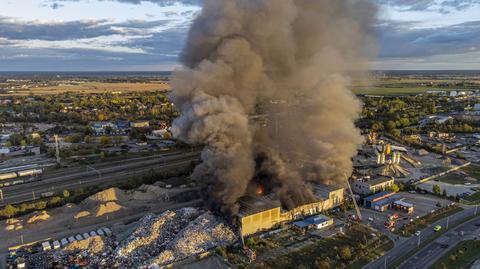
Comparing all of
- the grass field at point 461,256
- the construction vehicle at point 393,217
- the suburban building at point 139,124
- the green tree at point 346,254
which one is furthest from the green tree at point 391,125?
the green tree at point 346,254

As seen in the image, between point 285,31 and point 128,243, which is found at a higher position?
point 285,31

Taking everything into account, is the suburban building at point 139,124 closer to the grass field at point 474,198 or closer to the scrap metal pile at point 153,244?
the scrap metal pile at point 153,244

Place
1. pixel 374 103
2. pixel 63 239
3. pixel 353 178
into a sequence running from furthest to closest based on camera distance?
pixel 374 103, pixel 353 178, pixel 63 239

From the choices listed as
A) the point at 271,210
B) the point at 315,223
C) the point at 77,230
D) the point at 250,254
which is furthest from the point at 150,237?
the point at 315,223

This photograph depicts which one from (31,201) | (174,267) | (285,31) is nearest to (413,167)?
(285,31)

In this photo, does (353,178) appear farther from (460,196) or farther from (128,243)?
(128,243)

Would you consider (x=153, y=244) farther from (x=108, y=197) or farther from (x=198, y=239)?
(x=108, y=197)
